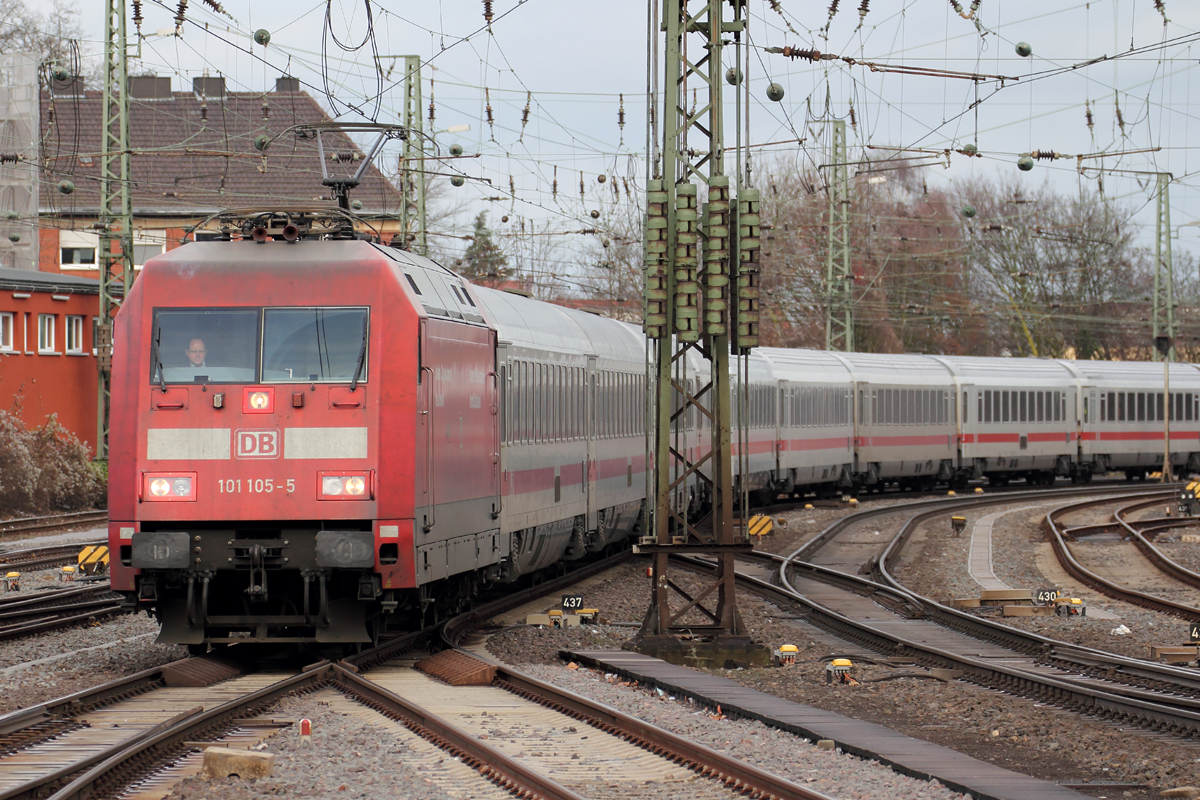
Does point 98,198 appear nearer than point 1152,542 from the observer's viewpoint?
No

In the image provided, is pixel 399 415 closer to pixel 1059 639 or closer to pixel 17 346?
pixel 1059 639

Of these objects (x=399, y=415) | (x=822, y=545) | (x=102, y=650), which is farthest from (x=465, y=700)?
(x=822, y=545)

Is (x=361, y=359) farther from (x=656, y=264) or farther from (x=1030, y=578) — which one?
(x=1030, y=578)

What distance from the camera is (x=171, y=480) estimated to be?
11.4m

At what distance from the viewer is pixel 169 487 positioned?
11.4 meters

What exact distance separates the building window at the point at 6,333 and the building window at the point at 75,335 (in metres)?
2.34

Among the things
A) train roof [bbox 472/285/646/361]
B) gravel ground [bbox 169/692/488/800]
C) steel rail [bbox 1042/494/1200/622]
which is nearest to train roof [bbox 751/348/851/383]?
steel rail [bbox 1042/494/1200/622]

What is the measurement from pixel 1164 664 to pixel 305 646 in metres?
7.40

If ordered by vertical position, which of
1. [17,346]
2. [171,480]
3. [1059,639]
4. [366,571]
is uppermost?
[17,346]

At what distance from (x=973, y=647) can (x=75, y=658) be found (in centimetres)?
835

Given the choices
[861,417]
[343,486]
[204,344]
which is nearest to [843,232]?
[861,417]

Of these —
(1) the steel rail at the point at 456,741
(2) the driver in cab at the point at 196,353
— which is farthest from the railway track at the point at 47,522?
(1) the steel rail at the point at 456,741

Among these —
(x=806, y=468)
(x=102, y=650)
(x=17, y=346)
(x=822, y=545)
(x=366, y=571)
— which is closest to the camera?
(x=366, y=571)

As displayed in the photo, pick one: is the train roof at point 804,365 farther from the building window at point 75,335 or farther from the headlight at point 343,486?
A: the headlight at point 343,486
